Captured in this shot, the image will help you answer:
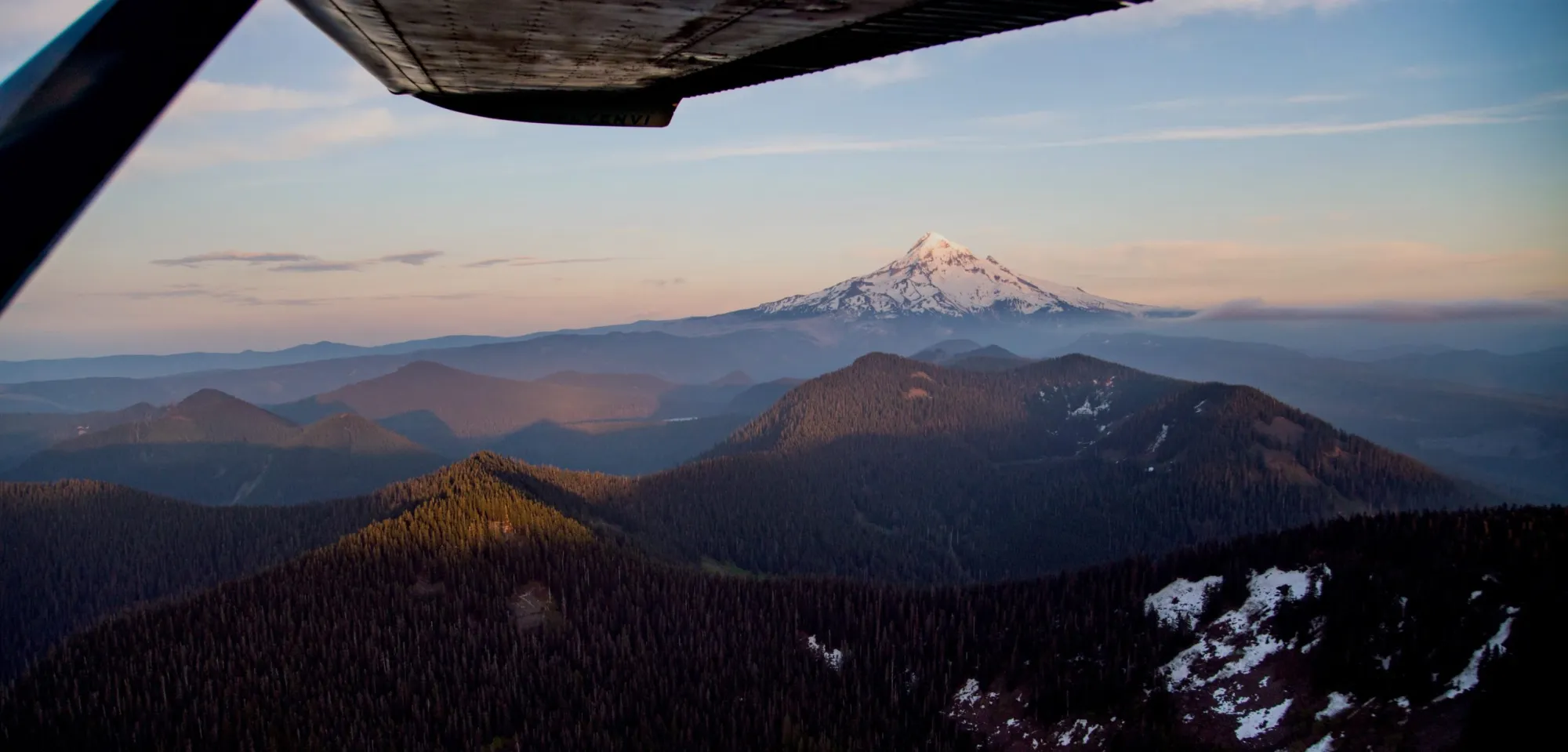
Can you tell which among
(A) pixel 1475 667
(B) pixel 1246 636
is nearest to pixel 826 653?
A: (B) pixel 1246 636

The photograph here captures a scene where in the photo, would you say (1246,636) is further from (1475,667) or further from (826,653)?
(826,653)

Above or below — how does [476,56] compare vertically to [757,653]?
above

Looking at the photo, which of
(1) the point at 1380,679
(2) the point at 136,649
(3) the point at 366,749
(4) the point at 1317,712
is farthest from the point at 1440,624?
(2) the point at 136,649

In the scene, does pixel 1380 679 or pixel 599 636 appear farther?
pixel 599 636

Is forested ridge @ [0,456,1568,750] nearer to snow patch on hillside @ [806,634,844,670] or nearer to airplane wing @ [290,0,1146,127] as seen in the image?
snow patch on hillside @ [806,634,844,670]

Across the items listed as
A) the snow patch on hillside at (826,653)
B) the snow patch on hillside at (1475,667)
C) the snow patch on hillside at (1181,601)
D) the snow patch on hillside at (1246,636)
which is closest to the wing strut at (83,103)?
the snow patch on hillside at (1475,667)

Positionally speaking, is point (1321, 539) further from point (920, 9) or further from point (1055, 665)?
point (920, 9)

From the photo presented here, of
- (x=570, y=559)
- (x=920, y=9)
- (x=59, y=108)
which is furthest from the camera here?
(x=570, y=559)
